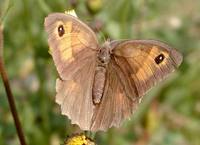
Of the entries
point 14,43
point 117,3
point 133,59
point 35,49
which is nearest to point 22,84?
point 14,43

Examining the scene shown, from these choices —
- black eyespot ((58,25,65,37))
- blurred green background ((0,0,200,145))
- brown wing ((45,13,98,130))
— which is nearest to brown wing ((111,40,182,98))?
brown wing ((45,13,98,130))

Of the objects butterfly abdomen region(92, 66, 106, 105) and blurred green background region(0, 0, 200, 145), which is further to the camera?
blurred green background region(0, 0, 200, 145)

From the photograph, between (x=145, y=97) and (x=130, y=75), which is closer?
(x=130, y=75)

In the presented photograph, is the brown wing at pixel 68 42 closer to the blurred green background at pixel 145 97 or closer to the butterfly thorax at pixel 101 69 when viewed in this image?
the butterfly thorax at pixel 101 69

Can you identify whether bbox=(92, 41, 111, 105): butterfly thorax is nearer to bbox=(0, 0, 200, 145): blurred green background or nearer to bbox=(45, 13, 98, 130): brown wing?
bbox=(45, 13, 98, 130): brown wing

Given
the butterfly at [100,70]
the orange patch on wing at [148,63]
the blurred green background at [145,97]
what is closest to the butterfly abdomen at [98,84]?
the butterfly at [100,70]

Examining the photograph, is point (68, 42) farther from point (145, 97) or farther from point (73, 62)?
point (145, 97)

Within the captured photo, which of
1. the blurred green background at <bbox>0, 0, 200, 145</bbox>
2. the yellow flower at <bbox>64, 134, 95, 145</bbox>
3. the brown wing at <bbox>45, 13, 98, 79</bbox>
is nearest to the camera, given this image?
the brown wing at <bbox>45, 13, 98, 79</bbox>

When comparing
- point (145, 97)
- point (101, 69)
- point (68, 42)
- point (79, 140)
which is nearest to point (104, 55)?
point (101, 69)
